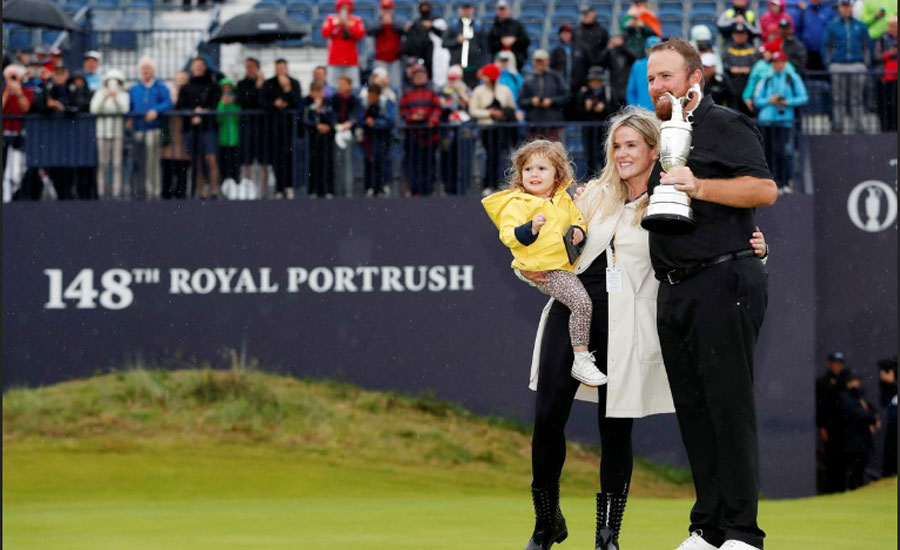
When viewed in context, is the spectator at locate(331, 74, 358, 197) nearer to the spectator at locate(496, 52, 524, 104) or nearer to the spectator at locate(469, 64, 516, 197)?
the spectator at locate(469, 64, 516, 197)

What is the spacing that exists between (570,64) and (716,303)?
992 cm

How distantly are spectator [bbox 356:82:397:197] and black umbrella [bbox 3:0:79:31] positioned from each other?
3291 millimetres

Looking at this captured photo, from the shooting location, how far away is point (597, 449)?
14.5 metres

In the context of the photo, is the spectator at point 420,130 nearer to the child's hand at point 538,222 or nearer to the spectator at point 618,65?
the spectator at point 618,65

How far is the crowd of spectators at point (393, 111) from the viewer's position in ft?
48.4

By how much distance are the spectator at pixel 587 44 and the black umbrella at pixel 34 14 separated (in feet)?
16.6

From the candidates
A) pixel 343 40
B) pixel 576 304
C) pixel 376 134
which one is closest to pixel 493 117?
pixel 376 134

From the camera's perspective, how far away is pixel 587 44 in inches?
611

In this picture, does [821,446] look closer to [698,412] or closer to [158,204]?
[158,204]

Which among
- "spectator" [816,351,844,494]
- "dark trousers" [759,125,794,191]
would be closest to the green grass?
"spectator" [816,351,844,494]

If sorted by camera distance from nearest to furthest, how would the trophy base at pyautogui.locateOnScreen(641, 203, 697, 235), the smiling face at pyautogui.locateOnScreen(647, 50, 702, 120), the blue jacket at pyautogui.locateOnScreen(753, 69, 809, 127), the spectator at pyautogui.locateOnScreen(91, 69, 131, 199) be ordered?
1. the trophy base at pyautogui.locateOnScreen(641, 203, 697, 235)
2. the smiling face at pyautogui.locateOnScreen(647, 50, 702, 120)
3. the blue jacket at pyautogui.locateOnScreen(753, 69, 809, 127)
4. the spectator at pyautogui.locateOnScreen(91, 69, 131, 199)

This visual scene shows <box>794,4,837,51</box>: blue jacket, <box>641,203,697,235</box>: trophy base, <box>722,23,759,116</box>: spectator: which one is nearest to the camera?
<box>641,203,697,235</box>: trophy base

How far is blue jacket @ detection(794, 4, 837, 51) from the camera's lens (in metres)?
15.7

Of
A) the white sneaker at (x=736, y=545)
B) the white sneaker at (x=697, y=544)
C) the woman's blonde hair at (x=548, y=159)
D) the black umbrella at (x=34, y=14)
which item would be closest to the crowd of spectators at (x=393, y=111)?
the black umbrella at (x=34, y=14)
